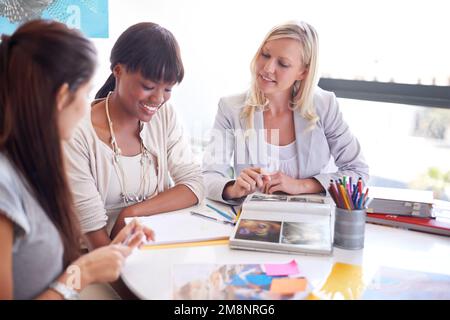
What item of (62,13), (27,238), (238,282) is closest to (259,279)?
(238,282)

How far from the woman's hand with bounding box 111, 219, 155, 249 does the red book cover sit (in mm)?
656

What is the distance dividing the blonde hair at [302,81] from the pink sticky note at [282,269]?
0.79 m

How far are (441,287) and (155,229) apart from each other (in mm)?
692

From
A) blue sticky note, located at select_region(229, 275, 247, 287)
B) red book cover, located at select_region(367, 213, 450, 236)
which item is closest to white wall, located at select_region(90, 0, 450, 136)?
red book cover, located at select_region(367, 213, 450, 236)

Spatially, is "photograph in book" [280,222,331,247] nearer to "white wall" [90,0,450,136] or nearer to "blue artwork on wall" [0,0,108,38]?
"white wall" [90,0,450,136]

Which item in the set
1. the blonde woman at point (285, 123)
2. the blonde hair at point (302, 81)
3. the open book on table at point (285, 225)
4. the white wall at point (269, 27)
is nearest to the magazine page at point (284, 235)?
the open book on table at point (285, 225)

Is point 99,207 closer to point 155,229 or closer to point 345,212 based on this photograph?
point 155,229

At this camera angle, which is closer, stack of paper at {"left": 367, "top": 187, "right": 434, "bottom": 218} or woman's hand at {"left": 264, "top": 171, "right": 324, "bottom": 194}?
stack of paper at {"left": 367, "top": 187, "right": 434, "bottom": 218}

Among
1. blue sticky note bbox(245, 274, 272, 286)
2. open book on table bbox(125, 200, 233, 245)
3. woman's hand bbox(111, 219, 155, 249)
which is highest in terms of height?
woman's hand bbox(111, 219, 155, 249)

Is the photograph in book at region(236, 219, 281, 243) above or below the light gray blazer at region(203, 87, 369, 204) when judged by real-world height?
below

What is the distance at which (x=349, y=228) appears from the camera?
3.94 ft

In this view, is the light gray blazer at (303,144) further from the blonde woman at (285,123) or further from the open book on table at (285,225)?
the open book on table at (285,225)

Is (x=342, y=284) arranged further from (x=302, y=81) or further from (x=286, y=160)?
(x=302, y=81)

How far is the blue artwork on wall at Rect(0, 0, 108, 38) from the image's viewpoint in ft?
7.57
